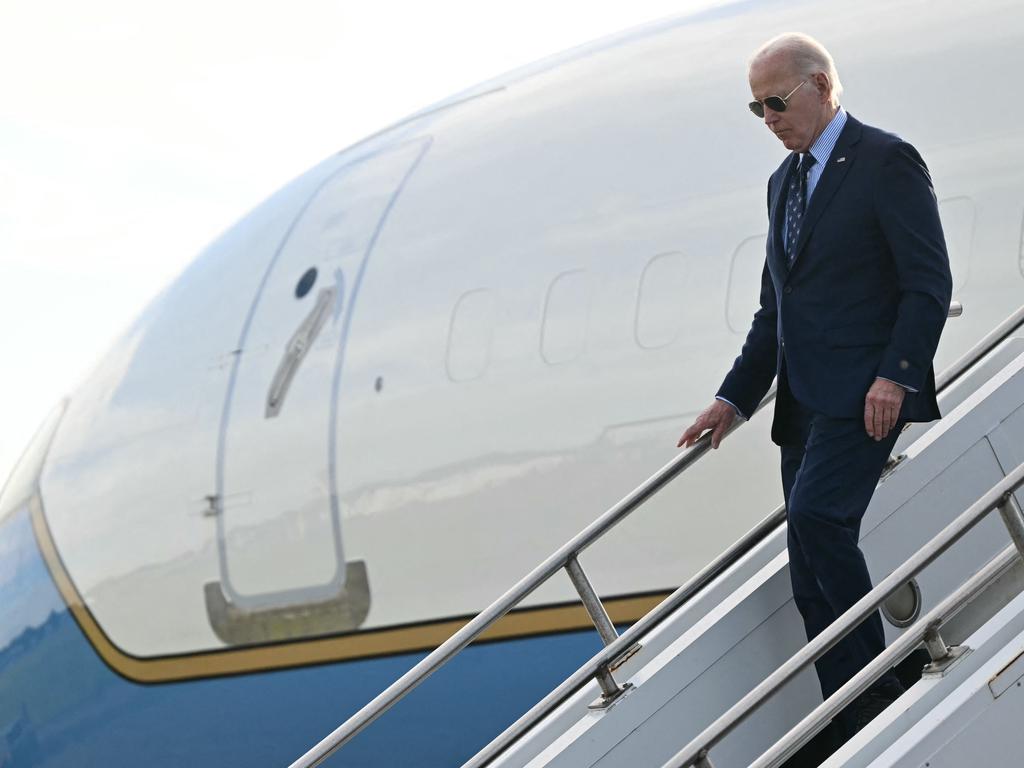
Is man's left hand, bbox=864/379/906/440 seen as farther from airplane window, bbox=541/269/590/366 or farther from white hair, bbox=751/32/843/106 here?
airplane window, bbox=541/269/590/366

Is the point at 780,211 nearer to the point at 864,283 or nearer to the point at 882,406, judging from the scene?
the point at 864,283

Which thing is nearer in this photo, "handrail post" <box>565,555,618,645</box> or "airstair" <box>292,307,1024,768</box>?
"airstair" <box>292,307,1024,768</box>

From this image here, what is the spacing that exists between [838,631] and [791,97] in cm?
108

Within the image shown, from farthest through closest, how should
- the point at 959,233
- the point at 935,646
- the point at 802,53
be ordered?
the point at 959,233, the point at 802,53, the point at 935,646

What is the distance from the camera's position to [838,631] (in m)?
2.50

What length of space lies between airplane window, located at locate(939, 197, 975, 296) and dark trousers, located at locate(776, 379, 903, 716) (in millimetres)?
1729

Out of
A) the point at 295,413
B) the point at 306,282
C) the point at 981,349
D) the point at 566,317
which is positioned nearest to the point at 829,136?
the point at 981,349

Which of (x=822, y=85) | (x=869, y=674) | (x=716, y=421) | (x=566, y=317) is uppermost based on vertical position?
(x=822, y=85)

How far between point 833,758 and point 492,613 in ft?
3.71

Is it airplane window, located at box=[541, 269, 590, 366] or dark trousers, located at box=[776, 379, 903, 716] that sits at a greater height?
airplane window, located at box=[541, 269, 590, 366]

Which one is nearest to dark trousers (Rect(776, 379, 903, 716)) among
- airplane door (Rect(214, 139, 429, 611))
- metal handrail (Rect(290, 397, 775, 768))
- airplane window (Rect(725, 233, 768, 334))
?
metal handrail (Rect(290, 397, 775, 768))

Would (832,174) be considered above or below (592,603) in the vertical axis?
above

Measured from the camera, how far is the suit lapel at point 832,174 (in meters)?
2.98

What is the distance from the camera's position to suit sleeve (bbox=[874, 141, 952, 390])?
2.81 metres
